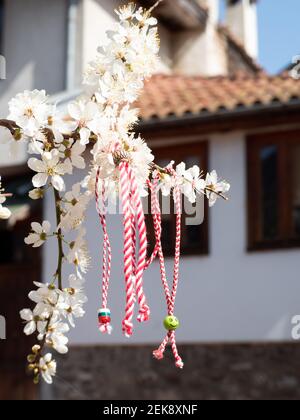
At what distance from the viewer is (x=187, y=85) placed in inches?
488

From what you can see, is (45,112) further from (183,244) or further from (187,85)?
(187,85)

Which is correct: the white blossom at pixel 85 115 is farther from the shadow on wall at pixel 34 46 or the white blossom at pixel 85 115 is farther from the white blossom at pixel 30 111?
the shadow on wall at pixel 34 46

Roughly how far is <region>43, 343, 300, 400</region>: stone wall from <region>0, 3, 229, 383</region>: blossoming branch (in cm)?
801

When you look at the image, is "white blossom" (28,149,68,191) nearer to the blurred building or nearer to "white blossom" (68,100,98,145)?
"white blossom" (68,100,98,145)

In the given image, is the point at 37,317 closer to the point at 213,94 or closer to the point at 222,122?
Result: the point at 222,122

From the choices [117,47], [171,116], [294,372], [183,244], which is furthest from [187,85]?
[117,47]

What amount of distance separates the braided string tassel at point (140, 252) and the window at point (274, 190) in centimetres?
788

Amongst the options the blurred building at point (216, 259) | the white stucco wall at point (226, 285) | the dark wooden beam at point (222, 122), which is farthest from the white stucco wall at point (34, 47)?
the white stucco wall at point (226, 285)

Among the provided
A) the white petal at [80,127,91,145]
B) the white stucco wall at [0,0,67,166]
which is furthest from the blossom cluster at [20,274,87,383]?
the white stucco wall at [0,0,67,166]

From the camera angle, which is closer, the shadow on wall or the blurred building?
the blurred building

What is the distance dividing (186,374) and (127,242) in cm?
867

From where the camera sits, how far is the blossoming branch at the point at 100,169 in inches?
93.0

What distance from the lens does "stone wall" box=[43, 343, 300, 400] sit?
10250 mm

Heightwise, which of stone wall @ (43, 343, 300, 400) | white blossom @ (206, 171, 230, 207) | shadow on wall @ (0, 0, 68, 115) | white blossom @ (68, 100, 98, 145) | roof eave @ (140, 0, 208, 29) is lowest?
stone wall @ (43, 343, 300, 400)
